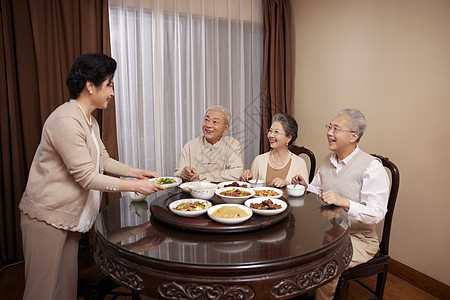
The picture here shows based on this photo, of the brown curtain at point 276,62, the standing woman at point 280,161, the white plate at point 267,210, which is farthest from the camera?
the brown curtain at point 276,62

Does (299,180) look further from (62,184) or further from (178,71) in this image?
(178,71)

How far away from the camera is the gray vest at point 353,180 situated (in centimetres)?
199

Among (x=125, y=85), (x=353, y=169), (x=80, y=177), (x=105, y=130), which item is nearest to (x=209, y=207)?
(x=80, y=177)

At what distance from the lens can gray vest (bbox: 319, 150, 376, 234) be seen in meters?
1.99

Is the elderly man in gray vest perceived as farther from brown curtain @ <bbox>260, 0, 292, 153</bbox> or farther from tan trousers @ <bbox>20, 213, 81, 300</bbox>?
brown curtain @ <bbox>260, 0, 292, 153</bbox>

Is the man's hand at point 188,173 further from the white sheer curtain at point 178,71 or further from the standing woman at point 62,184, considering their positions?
the white sheer curtain at point 178,71

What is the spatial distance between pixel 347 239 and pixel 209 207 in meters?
0.68

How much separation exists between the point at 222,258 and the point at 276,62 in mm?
3145

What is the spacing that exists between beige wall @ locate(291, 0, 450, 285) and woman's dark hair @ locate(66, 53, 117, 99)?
2.30 meters

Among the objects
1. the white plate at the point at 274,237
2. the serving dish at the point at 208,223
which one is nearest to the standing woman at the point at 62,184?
the serving dish at the point at 208,223

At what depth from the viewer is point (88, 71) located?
172 cm

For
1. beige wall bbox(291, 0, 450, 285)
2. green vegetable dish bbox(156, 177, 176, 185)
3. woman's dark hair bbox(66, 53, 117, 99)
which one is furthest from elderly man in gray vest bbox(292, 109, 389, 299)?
woman's dark hair bbox(66, 53, 117, 99)

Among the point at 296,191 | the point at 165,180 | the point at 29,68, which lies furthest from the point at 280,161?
the point at 29,68

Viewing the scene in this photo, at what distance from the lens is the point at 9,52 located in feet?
9.08
